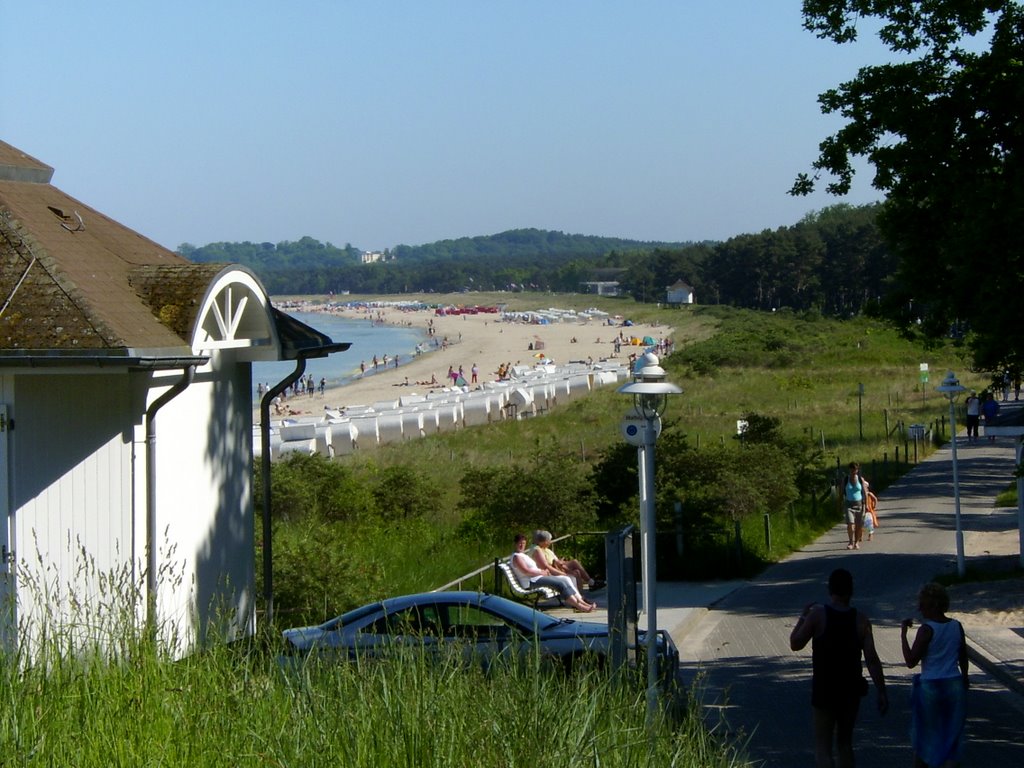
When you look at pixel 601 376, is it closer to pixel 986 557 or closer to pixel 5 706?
pixel 986 557

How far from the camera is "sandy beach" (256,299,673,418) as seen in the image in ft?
250

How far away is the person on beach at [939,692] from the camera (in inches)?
307

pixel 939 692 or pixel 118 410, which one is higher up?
pixel 118 410

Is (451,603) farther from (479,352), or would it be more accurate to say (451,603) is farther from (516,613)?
(479,352)

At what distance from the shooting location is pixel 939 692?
7.82 meters

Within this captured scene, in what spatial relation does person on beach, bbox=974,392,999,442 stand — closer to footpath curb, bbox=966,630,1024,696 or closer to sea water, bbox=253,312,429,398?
footpath curb, bbox=966,630,1024,696

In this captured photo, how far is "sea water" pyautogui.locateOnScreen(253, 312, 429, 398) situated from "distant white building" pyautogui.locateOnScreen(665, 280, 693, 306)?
111 feet

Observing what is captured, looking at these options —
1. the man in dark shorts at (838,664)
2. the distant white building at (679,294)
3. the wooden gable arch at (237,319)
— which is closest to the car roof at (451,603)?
the wooden gable arch at (237,319)

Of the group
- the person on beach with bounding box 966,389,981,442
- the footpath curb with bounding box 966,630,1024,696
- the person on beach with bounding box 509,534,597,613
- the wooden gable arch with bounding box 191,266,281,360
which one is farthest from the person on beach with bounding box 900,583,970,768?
the person on beach with bounding box 966,389,981,442

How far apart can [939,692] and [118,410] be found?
5.67 m

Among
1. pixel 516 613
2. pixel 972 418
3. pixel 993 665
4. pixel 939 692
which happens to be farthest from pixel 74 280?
pixel 972 418

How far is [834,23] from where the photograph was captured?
15477 mm

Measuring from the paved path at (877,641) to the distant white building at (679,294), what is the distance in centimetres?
14087

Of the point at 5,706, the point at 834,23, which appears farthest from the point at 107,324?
the point at 834,23
